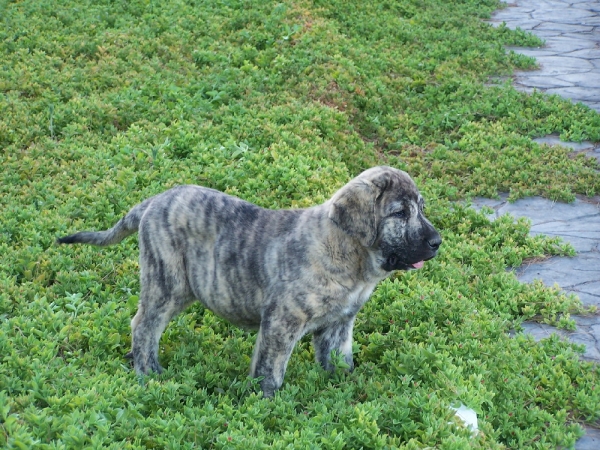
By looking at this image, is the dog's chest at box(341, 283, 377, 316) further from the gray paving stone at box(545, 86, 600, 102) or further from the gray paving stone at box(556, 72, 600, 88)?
the gray paving stone at box(556, 72, 600, 88)

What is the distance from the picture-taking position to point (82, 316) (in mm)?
6250

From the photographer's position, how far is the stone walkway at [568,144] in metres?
7.29

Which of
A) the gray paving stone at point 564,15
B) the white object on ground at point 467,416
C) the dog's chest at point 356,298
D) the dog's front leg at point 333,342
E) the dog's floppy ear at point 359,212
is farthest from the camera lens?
the gray paving stone at point 564,15

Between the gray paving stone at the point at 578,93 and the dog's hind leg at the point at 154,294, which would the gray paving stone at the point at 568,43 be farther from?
the dog's hind leg at the point at 154,294

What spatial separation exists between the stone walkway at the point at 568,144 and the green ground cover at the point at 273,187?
8.2 inches

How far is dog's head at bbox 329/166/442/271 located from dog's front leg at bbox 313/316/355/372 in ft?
2.44

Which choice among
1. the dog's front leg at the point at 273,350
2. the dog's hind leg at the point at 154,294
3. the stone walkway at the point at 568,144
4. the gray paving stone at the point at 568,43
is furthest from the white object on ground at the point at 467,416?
the gray paving stone at the point at 568,43

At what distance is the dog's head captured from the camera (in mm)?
5301

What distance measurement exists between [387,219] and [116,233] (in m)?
2.27

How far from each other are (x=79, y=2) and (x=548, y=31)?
10324mm

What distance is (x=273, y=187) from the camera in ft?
28.6

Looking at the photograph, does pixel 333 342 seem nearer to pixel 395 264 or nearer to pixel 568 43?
pixel 395 264

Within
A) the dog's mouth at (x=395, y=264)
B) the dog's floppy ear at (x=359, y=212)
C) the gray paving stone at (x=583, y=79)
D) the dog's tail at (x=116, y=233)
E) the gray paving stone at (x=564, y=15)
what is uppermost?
the dog's floppy ear at (x=359, y=212)

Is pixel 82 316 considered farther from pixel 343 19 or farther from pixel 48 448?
pixel 343 19
